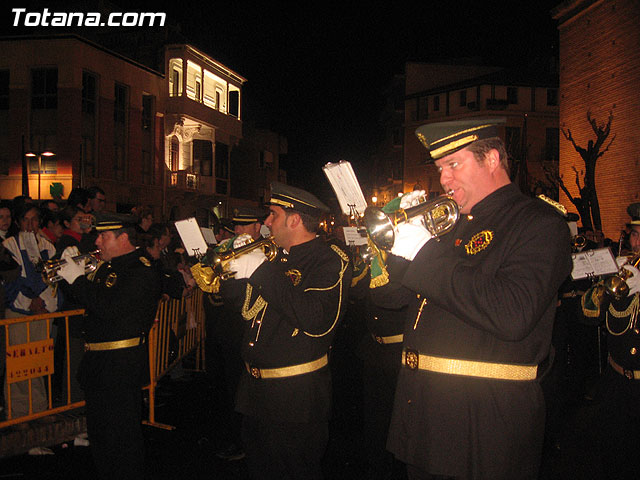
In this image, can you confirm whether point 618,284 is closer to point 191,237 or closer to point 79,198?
point 191,237

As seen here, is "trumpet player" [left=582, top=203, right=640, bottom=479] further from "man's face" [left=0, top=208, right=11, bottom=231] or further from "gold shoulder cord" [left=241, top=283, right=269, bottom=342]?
"man's face" [left=0, top=208, right=11, bottom=231]

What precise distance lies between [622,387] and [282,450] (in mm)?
3067

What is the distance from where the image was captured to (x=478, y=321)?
2.28 metres

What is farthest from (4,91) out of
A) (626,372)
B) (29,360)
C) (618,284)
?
(626,372)

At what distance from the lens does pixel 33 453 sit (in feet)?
19.1

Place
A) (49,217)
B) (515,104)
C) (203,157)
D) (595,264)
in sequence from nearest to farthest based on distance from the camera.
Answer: (595,264), (49,217), (203,157), (515,104)

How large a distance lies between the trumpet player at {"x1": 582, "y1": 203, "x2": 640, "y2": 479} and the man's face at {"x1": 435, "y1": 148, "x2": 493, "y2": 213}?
3.11 m

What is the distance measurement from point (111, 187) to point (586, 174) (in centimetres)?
2010

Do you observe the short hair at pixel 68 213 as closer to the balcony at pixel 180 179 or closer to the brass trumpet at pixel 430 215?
the brass trumpet at pixel 430 215

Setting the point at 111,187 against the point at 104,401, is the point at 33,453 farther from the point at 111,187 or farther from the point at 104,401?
the point at 111,187

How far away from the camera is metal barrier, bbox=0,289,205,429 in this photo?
18.3ft

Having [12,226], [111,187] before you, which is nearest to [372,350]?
[12,226]

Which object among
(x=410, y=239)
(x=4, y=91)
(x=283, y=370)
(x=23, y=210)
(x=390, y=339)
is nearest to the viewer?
(x=410, y=239)

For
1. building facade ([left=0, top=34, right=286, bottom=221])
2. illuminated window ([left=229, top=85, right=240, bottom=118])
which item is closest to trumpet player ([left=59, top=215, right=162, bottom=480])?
building facade ([left=0, top=34, right=286, bottom=221])
